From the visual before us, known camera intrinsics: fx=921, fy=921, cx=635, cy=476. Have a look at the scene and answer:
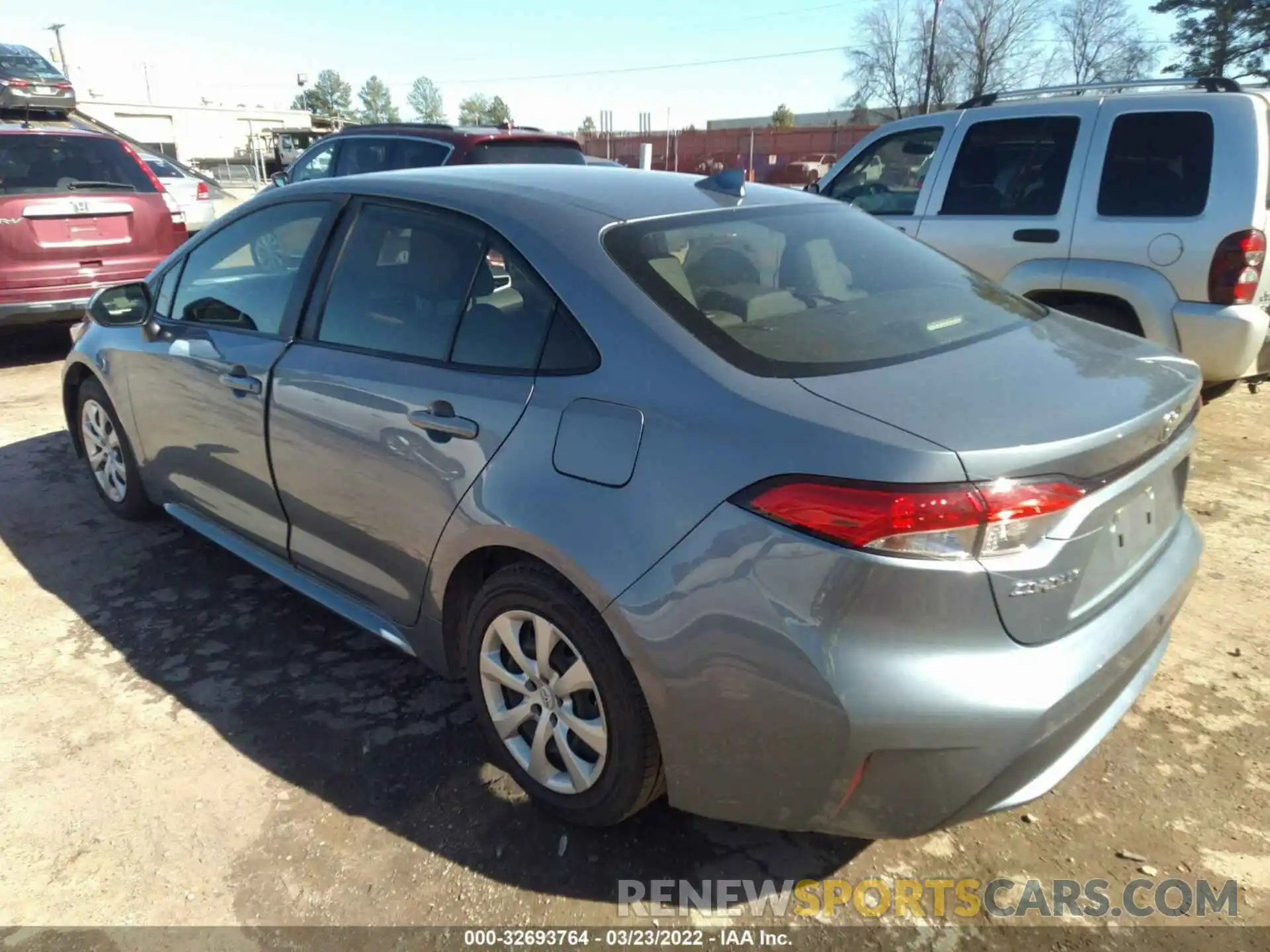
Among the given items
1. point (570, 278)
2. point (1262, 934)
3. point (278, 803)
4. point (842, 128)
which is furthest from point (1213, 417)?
point (842, 128)

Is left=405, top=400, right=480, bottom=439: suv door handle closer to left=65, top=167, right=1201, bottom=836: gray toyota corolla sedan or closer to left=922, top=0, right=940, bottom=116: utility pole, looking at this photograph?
left=65, top=167, right=1201, bottom=836: gray toyota corolla sedan

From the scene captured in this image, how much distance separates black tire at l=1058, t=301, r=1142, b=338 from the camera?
4746 millimetres

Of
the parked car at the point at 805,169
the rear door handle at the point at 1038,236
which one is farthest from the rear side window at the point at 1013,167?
the parked car at the point at 805,169

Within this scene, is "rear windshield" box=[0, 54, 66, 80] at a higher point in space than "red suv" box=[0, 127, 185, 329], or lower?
higher

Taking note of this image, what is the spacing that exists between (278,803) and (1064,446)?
2.23 m

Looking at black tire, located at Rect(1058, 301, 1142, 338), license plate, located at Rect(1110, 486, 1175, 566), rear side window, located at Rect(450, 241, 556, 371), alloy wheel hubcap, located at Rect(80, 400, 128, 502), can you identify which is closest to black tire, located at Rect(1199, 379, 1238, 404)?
black tire, located at Rect(1058, 301, 1142, 338)

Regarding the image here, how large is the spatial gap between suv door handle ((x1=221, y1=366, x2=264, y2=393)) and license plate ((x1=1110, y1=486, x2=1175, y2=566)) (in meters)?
2.60

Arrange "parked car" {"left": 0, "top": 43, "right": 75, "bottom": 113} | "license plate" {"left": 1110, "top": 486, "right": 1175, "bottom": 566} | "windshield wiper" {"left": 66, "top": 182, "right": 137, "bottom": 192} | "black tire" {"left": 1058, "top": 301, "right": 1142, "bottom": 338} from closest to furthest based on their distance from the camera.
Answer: "license plate" {"left": 1110, "top": 486, "right": 1175, "bottom": 566}
"black tire" {"left": 1058, "top": 301, "right": 1142, "bottom": 338}
"windshield wiper" {"left": 66, "top": 182, "right": 137, "bottom": 192}
"parked car" {"left": 0, "top": 43, "right": 75, "bottom": 113}

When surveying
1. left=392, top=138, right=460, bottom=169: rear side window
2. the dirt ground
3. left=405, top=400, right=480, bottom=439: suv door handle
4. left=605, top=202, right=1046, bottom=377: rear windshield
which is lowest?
the dirt ground

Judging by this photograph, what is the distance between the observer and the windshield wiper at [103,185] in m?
7.34

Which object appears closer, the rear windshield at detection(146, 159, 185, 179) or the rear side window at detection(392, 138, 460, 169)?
the rear side window at detection(392, 138, 460, 169)

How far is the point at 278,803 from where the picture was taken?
102 inches

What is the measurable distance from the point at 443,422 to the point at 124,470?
255 centimetres

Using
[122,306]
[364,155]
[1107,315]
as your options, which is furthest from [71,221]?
[1107,315]
